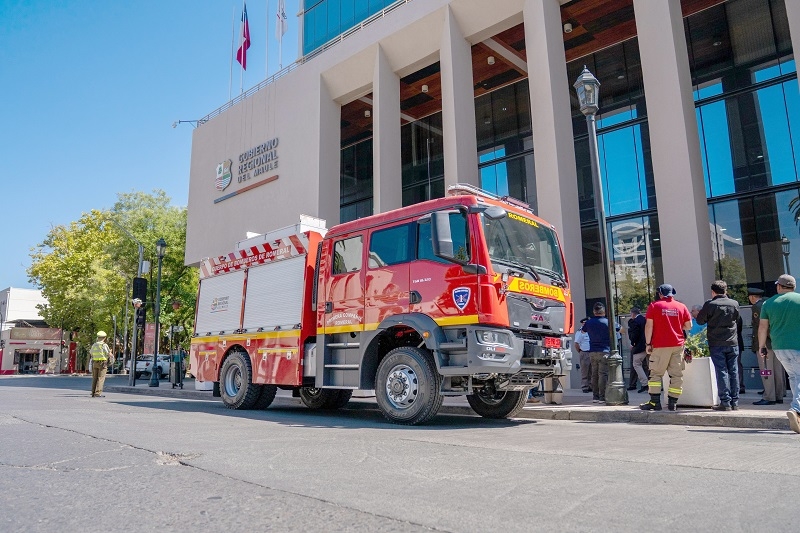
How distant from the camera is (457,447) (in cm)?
562

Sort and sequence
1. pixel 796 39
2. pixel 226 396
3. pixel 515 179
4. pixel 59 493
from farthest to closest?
pixel 515 179
pixel 796 39
pixel 226 396
pixel 59 493

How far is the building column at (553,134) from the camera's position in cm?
1475

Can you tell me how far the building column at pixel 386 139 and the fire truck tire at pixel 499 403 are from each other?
1043cm

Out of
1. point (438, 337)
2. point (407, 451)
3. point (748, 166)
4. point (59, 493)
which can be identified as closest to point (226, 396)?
point (438, 337)

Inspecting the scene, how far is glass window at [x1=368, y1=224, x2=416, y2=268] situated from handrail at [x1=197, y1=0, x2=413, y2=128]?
13792 millimetres

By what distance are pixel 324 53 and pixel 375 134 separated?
192 inches

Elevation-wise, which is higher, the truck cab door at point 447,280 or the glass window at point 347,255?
the glass window at point 347,255

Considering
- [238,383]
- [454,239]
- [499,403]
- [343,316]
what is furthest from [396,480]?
[238,383]

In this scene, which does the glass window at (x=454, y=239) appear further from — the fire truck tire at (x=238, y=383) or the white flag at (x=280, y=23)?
the white flag at (x=280, y=23)

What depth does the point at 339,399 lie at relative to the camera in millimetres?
11094

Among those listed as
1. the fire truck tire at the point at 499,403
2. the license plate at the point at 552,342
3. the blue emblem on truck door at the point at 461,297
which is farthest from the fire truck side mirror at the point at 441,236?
the fire truck tire at the point at 499,403

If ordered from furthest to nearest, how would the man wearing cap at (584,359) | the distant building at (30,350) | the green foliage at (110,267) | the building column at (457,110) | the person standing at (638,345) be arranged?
1. the distant building at (30,350)
2. the green foliage at (110,267)
3. the building column at (457,110)
4. the man wearing cap at (584,359)
5. the person standing at (638,345)

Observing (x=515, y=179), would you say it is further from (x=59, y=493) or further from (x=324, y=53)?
(x=59, y=493)

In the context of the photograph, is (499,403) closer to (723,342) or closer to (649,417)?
(649,417)
